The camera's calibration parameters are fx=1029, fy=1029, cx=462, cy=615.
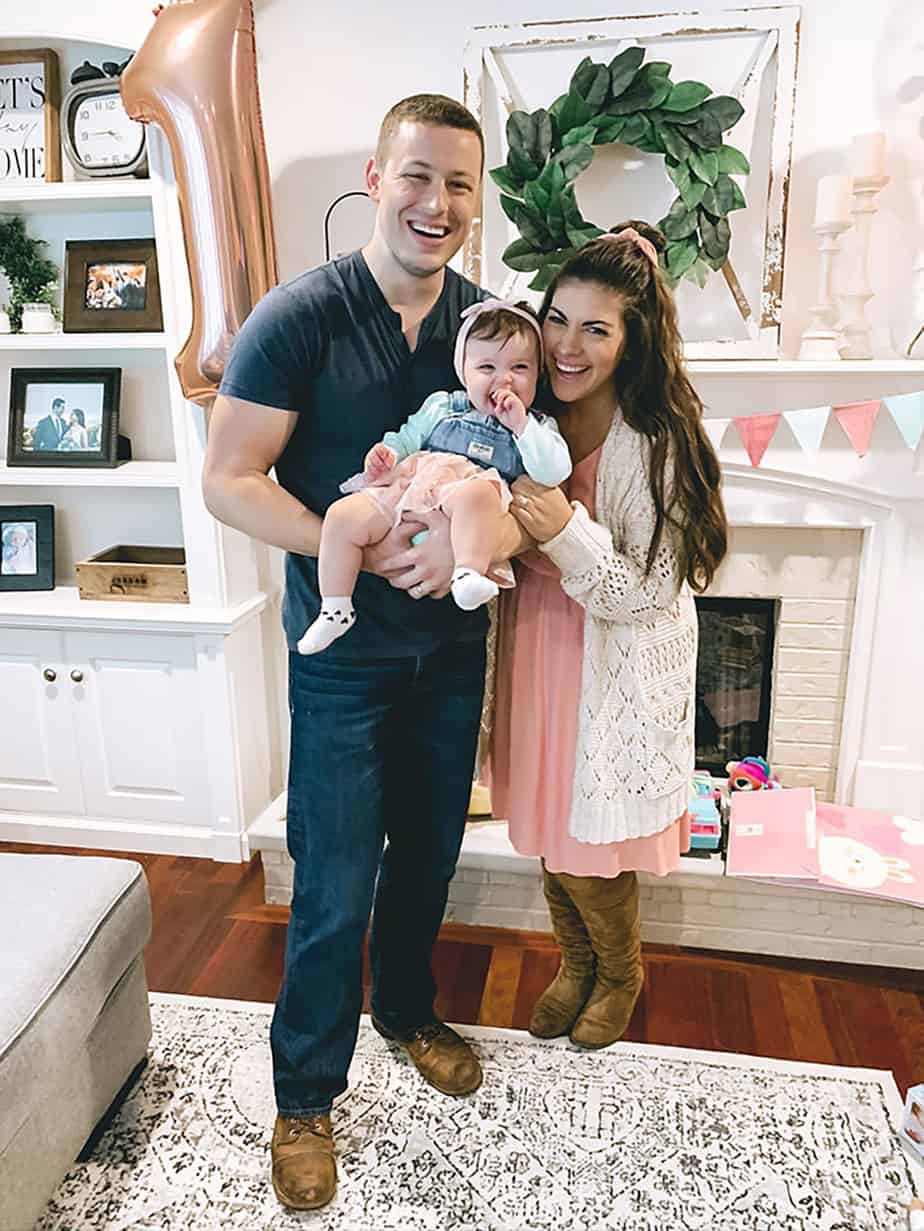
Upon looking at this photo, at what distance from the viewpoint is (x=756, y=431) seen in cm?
229

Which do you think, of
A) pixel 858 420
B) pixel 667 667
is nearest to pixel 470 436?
pixel 667 667

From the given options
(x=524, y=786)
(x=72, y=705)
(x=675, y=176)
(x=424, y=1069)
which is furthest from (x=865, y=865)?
(x=72, y=705)

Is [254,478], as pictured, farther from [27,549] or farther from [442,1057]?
[27,549]

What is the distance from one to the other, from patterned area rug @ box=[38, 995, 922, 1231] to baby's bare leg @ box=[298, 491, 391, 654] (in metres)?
0.93

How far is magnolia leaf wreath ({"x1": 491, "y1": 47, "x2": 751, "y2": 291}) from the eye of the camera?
2174 mm

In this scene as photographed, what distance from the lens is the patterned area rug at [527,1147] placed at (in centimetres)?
166

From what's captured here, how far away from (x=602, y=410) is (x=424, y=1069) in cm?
125

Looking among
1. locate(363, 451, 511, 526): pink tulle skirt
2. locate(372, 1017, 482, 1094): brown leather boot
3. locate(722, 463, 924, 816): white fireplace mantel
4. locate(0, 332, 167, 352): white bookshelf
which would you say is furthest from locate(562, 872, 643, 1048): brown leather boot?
locate(0, 332, 167, 352): white bookshelf

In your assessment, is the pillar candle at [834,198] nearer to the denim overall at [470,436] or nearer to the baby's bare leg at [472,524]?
the denim overall at [470,436]

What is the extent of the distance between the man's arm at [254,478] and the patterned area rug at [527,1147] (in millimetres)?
1061

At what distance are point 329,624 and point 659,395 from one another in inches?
23.9

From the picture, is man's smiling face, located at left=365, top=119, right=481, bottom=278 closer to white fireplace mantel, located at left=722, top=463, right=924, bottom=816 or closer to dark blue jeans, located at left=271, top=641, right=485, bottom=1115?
dark blue jeans, located at left=271, top=641, right=485, bottom=1115

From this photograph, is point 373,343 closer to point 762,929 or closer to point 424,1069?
point 424,1069

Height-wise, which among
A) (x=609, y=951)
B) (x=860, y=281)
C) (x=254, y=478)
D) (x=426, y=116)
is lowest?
(x=609, y=951)
